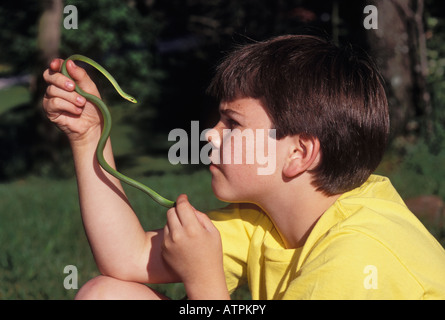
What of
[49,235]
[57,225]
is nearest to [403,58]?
[57,225]

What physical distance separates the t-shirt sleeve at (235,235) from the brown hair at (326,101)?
1.01 ft

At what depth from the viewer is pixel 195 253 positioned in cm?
170

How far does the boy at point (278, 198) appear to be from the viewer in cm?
166

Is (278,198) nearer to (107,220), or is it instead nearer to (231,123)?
(231,123)

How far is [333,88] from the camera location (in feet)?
6.23

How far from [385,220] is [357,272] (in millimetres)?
216

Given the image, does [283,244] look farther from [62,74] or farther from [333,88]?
[62,74]

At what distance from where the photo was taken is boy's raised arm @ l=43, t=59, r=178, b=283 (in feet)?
6.60

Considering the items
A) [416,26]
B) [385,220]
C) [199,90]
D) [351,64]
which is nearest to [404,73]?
[416,26]

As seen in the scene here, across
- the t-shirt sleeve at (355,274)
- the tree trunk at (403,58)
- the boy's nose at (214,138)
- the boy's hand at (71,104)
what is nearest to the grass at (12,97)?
the tree trunk at (403,58)

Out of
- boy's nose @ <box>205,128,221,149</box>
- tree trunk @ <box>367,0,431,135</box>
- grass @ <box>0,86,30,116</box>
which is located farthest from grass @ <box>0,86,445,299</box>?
grass @ <box>0,86,30,116</box>

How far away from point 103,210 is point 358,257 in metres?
0.87

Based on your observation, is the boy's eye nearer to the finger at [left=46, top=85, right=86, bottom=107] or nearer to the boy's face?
the boy's face

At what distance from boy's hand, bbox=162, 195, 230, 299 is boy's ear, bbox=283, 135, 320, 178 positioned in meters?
0.33
